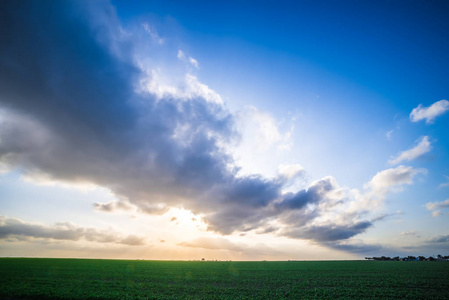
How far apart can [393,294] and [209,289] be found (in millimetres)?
26369

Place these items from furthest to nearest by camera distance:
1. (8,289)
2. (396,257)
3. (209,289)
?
(396,257), (209,289), (8,289)

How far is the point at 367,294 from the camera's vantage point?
27.6 metres

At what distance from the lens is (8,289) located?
26.5 m

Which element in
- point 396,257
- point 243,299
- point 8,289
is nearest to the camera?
point 243,299

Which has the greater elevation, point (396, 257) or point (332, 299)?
point (332, 299)

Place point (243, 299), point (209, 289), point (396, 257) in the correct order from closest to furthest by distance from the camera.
→ point (243, 299)
point (209, 289)
point (396, 257)

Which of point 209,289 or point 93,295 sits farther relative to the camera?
point 209,289

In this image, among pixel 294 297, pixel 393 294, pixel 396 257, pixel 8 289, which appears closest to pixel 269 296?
pixel 294 297

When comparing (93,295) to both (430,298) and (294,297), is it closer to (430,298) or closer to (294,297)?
(294,297)

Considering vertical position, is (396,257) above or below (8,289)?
below

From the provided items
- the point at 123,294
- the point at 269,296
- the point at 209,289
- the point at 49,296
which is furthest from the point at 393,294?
the point at 49,296

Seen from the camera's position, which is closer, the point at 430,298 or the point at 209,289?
the point at 430,298

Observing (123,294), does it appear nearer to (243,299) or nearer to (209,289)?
(209,289)

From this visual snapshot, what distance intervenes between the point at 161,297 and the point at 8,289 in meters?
21.2
